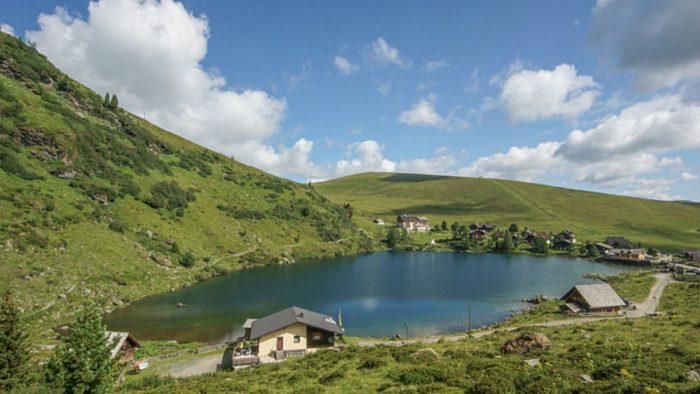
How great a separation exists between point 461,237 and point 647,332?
157525 mm

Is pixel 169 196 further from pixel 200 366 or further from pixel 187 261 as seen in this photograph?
pixel 200 366

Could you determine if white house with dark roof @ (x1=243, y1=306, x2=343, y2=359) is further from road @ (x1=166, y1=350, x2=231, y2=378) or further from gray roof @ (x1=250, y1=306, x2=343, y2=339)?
road @ (x1=166, y1=350, x2=231, y2=378)

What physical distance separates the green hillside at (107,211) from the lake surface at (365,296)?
10454 mm

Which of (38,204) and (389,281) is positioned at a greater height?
(38,204)

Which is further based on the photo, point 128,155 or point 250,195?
point 250,195

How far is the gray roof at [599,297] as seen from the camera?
2554 inches

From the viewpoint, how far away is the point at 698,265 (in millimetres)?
128750

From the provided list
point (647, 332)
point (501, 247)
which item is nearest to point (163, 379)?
point (647, 332)

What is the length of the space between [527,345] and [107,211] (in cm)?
10800

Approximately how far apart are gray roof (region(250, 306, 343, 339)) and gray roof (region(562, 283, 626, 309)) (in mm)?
47996

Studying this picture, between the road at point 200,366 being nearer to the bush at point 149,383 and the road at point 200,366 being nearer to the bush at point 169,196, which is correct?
the bush at point 149,383

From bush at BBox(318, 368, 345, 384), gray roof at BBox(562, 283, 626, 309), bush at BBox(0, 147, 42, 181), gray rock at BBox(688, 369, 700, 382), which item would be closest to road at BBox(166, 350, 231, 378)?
bush at BBox(318, 368, 345, 384)

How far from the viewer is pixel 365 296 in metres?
89.1

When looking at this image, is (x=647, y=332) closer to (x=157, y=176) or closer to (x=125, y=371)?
(x=125, y=371)
